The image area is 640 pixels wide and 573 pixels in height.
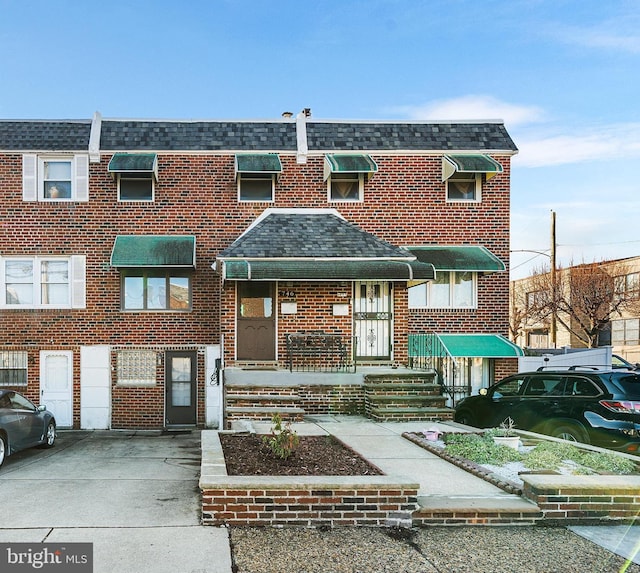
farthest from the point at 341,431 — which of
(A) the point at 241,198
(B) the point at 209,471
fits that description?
(A) the point at 241,198

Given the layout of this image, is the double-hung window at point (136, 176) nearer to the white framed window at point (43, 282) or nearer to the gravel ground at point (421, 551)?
the white framed window at point (43, 282)

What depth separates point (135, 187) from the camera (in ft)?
59.3

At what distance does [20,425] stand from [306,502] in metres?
7.31

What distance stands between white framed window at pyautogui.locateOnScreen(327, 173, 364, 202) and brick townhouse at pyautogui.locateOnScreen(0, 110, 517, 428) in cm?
4

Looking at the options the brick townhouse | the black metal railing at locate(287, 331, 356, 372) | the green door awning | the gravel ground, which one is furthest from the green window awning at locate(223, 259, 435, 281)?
the gravel ground

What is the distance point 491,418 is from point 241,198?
939 centimetres

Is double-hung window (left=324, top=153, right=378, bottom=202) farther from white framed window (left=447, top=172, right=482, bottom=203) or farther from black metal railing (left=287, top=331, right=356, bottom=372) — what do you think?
black metal railing (left=287, top=331, right=356, bottom=372)

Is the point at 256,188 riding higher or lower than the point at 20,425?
higher

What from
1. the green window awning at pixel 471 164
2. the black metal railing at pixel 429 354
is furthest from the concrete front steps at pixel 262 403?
the green window awning at pixel 471 164

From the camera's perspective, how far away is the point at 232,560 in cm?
538

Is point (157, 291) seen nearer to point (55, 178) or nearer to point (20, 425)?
point (55, 178)

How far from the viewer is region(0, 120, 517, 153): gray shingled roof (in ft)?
58.8

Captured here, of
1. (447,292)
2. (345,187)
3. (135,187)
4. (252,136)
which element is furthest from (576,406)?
(135,187)

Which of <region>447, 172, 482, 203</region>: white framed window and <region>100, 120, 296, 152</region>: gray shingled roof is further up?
<region>100, 120, 296, 152</region>: gray shingled roof
